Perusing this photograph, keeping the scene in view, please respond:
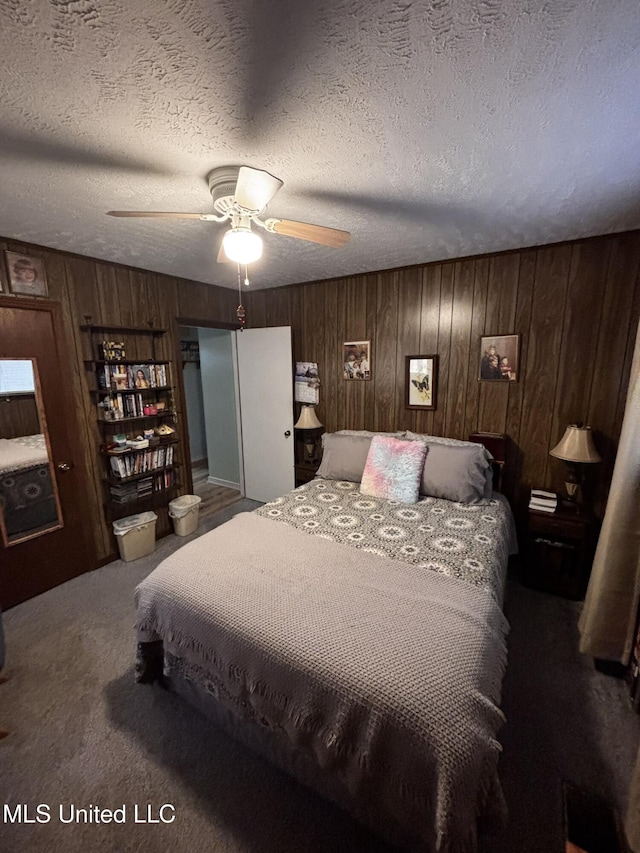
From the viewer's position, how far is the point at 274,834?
121cm

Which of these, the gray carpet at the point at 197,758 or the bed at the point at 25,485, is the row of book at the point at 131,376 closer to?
the bed at the point at 25,485

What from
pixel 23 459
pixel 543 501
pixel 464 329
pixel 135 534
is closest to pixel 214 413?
pixel 135 534

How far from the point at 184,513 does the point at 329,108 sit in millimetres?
3127

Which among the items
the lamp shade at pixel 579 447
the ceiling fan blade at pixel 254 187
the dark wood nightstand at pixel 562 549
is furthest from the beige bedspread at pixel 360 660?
the ceiling fan blade at pixel 254 187

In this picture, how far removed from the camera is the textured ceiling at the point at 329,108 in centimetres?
83

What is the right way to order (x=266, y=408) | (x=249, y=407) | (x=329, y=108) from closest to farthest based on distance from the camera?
(x=329, y=108) < (x=266, y=408) < (x=249, y=407)

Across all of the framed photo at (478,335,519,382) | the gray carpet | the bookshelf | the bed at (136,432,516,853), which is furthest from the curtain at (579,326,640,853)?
the bookshelf

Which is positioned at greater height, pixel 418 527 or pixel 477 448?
pixel 477 448

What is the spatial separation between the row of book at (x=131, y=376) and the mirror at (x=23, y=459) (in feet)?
1.39

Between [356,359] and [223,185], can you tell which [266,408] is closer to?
[356,359]

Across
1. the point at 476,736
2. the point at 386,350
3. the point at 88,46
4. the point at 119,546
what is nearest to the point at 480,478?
the point at 386,350

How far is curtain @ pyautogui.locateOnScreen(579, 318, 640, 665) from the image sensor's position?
1.68 m

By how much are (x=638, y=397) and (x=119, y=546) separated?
143 inches

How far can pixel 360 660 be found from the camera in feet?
3.71
